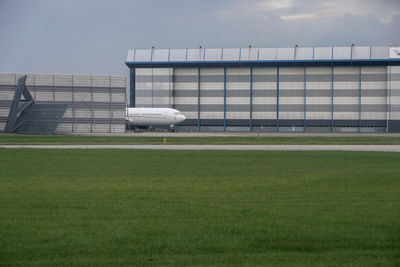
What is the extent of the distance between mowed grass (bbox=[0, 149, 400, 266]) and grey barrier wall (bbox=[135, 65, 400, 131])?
2414 inches

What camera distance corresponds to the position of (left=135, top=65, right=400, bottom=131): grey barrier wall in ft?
257

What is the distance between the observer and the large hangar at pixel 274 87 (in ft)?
257

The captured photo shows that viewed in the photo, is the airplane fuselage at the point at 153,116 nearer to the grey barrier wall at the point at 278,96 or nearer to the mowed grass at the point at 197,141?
the grey barrier wall at the point at 278,96

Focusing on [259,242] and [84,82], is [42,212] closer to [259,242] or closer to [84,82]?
[259,242]

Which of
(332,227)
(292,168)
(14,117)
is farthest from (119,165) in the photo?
(14,117)

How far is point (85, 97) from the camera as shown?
243 feet

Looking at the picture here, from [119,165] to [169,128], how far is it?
61515 millimetres

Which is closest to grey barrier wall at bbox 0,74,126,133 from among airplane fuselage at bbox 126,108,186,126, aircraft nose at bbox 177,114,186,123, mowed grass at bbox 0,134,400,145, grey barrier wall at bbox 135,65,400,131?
airplane fuselage at bbox 126,108,186,126

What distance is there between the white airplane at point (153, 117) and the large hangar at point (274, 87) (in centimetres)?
371

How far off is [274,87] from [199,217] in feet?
236

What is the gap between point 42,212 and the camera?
36.6 ft

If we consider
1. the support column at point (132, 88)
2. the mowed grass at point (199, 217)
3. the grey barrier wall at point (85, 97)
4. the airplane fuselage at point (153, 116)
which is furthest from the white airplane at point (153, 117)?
the mowed grass at point (199, 217)

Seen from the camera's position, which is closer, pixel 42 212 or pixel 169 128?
pixel 42 212

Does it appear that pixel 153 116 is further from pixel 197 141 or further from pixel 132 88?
pixel 197 141
